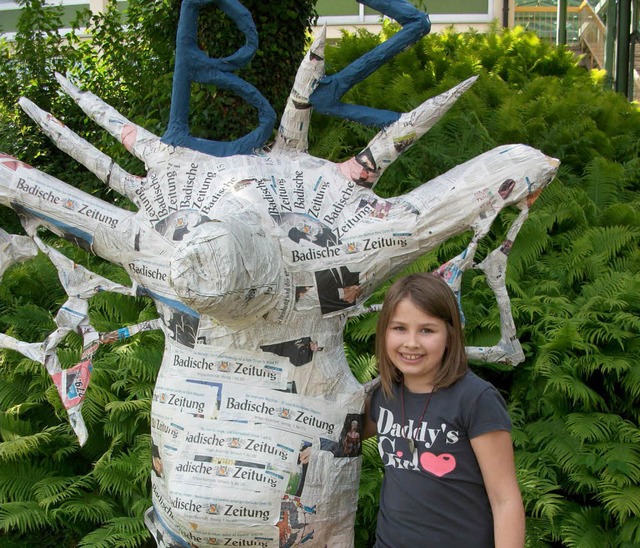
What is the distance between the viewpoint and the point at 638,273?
428 cm

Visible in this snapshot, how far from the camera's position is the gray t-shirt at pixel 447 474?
184 cm

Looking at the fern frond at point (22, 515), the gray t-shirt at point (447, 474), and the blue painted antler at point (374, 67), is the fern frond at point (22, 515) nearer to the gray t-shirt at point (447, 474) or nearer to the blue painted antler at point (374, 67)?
the gray t-shirt at point (447, 474)

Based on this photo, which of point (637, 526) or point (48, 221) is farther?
point (637, 526)

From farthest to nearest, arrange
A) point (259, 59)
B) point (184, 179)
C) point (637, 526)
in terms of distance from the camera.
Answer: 1. point (259, 59)
2. point (637, 526)
3. point (184, 179)

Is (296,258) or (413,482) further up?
(296,258)

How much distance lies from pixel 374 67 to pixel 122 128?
80 centimetres

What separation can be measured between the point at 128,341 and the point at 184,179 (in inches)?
89.6

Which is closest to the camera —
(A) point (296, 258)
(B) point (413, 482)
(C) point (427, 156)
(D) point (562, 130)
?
(B) point (413, 482)

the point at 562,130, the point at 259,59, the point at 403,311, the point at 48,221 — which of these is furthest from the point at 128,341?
the point at 562,130

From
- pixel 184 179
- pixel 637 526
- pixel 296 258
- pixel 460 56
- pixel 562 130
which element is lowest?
pixel 637 526

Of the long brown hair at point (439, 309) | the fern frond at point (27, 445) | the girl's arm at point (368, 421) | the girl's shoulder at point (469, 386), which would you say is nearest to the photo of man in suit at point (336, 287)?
the long brown hair at point (439, 309)

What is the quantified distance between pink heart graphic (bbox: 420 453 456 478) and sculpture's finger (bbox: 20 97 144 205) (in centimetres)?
115

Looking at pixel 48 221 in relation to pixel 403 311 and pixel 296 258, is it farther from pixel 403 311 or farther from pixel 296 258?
pixel 403 311

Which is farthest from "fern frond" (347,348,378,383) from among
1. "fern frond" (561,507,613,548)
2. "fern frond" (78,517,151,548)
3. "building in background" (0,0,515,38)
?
"building in background" (0,0,515,38)
